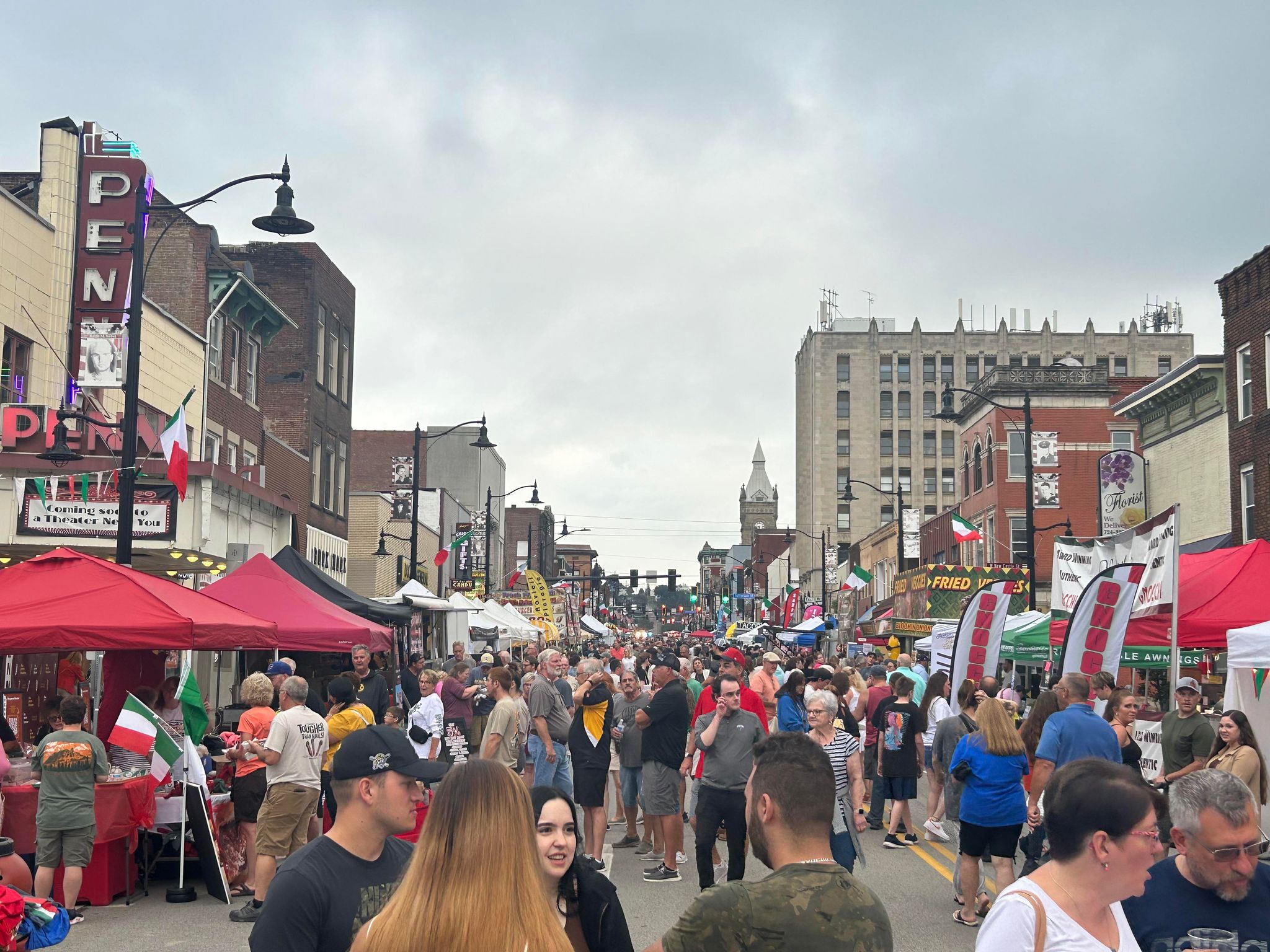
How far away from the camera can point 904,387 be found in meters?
111

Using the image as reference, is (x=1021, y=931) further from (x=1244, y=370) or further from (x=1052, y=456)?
Answer: (x=1052, y=456)

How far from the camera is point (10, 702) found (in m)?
18.5

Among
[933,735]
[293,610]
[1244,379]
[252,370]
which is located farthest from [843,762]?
[252,370]

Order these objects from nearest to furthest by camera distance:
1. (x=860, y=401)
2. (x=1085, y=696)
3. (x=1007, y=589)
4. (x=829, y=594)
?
(x=1085, y=696), (x=1007, y=589), (x=829, y=594), (x=860, y=401)

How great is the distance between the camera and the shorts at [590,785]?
42.0ft

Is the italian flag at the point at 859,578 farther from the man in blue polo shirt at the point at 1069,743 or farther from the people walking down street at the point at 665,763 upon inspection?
the man in blue polo shirt at the point at 1069,743

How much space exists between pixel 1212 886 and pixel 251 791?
8761mm

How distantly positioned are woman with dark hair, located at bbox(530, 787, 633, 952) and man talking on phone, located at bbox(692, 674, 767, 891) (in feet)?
19.4

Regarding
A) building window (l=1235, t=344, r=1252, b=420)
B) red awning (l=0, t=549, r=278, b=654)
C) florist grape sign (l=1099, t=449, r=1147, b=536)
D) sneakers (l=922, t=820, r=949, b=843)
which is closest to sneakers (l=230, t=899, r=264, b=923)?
red awning (l=0, t=549, r=278, b=654)

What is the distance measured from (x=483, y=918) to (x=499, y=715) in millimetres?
9613

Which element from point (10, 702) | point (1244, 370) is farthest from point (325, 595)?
point (1244, 370)

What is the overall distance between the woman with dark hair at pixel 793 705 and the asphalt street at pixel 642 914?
1.65 m

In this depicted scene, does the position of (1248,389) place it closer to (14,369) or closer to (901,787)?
(901,787)

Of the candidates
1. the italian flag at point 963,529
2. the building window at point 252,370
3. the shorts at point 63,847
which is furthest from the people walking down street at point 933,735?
the building window at point 252,370
